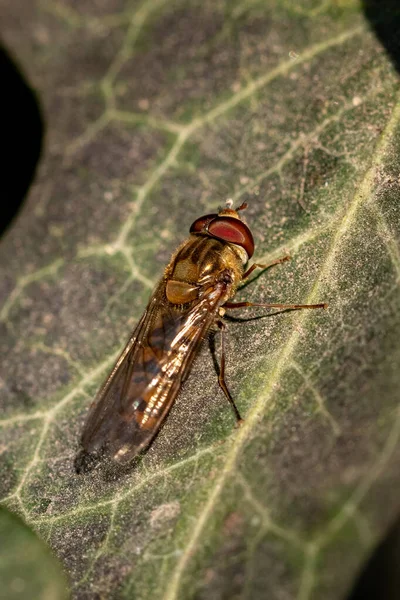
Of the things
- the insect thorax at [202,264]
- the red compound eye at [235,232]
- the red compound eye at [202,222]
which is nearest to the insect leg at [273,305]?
the insect thorax at [202,264]

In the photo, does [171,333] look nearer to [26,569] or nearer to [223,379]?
[223,379]

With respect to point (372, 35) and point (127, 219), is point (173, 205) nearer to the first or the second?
point (127, 219)

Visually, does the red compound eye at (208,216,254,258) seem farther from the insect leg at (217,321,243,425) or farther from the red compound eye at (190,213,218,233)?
the insect leg at (217,321,243,425)

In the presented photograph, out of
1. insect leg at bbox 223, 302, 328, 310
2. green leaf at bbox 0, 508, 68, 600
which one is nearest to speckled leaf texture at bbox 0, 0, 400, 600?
insect leg at bbox 223, 302, 328, 310

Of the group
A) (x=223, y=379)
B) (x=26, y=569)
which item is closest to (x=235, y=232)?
(x=223, y=379)

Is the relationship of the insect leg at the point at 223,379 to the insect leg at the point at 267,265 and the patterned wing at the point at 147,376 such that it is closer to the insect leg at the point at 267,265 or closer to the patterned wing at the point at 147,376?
the patterned wing at the point at 147,376

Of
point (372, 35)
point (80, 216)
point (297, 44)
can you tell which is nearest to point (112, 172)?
Result: point (80, 216)
